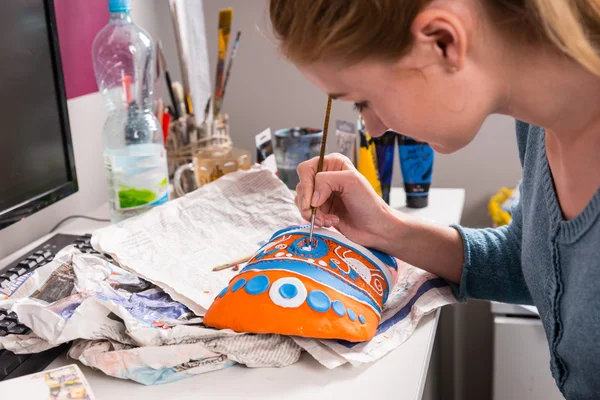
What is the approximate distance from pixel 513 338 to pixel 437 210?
0.86 ft

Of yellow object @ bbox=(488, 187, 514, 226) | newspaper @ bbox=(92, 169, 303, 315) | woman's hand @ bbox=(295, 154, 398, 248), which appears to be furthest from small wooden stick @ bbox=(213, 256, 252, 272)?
yellow object @ bbox=(488, 187, 514, 226)

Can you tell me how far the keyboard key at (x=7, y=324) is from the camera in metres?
0.71

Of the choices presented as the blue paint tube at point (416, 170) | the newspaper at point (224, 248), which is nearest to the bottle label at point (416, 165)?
the blue paint tube at point (416, 170)

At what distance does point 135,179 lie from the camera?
106 cm

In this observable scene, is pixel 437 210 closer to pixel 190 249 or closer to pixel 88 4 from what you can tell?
pixel 190 249

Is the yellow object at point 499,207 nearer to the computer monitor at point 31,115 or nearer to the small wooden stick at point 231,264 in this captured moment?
the small wooden stick at point 231,264

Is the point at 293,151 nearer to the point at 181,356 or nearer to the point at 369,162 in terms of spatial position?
the point at 369,162

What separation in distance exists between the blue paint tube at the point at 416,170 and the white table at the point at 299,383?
1.82 feet

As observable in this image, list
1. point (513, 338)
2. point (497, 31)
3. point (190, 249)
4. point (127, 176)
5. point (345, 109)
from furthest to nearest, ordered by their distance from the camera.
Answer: point (345, 109) → point (513, 338) → point (127, 176) → point (190, 249) → point (497, 31)

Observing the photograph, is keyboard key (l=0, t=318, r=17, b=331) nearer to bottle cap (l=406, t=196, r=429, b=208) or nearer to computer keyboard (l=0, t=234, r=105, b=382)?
computer keyboard (l=0, t=234, r=105, b=382)

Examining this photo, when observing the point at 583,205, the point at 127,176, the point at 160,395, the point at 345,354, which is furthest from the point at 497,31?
the point at 127,176

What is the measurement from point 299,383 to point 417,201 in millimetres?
650

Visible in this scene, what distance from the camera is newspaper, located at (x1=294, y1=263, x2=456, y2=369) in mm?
672

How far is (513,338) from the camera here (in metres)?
1.17
